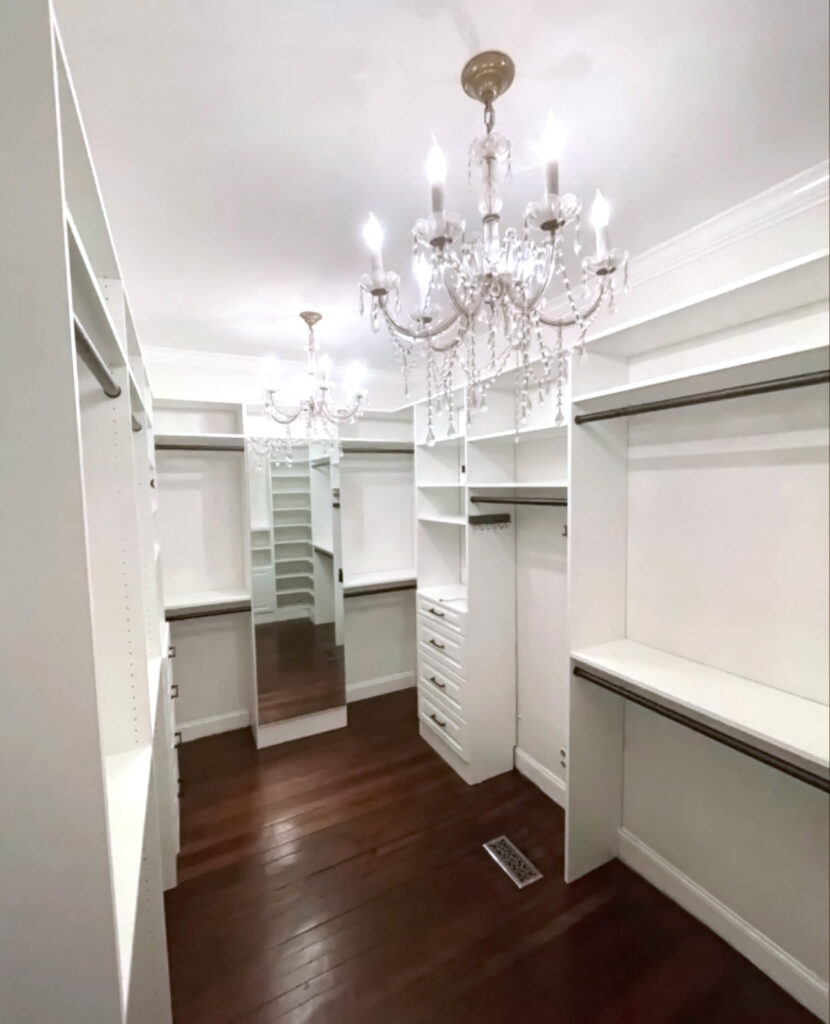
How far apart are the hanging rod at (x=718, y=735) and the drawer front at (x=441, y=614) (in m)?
0.79

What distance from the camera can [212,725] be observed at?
3.18 meters

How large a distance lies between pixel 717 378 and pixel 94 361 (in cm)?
172

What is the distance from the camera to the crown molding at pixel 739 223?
50.7 inches

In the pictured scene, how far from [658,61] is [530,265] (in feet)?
1.67

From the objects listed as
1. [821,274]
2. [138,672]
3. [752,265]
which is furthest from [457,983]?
[752,265]

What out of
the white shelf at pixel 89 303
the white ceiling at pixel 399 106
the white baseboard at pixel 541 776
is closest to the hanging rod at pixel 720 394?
the white ceiling at pixel 399 106

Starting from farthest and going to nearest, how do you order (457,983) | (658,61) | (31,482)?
1. (457,983)
2. (658,61)
3. (31,482)

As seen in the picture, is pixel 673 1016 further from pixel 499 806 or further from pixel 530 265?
pixel 530 265

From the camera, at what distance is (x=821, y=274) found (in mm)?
1177

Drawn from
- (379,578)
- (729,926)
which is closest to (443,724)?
(379,578)

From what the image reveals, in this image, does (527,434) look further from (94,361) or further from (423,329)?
(94,361)

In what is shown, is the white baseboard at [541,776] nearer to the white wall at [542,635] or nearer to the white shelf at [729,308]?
the white wall at [542,635]

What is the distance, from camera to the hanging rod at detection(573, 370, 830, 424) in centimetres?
119

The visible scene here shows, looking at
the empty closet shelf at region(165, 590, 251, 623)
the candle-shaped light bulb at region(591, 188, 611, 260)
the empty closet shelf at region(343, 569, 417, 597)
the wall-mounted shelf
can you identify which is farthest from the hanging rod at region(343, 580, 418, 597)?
the candle-shaped light bulb at region(591, 188, 611, 260)
